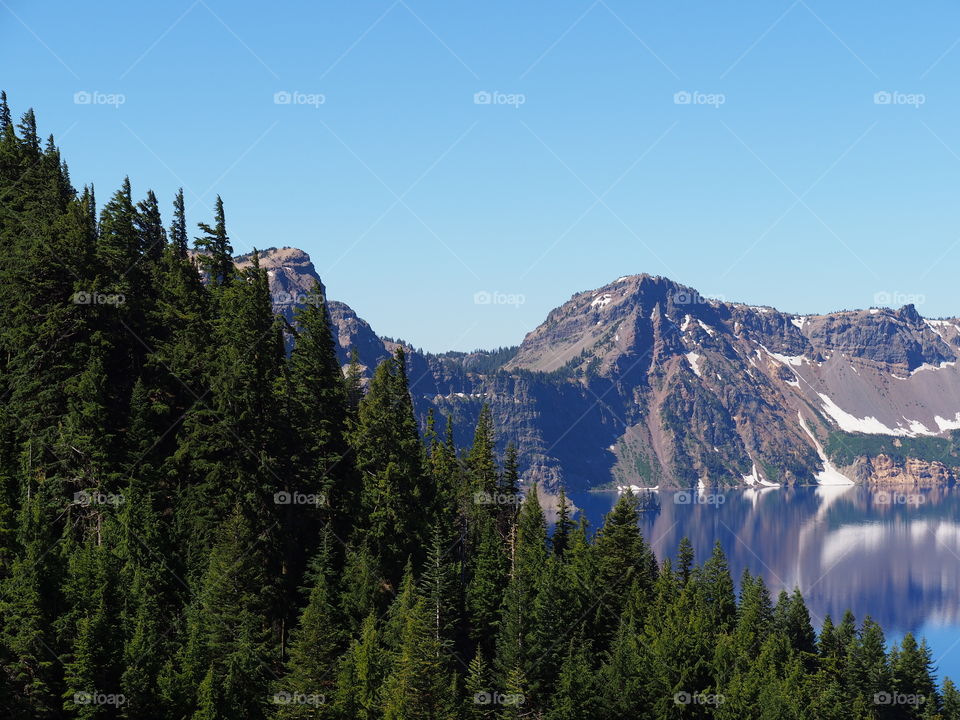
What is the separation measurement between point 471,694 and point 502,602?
9.14 m

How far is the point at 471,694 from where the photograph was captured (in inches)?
2857

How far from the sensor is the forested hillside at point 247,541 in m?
58.7

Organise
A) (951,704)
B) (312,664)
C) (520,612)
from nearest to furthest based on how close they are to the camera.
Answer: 1. (312,664)
2. (520,612)
3. (951,704)

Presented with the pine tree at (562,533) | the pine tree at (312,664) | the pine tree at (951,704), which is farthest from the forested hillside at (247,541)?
the pine tree at (951,704)

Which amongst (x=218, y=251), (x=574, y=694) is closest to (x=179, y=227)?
(x=218, y=251)

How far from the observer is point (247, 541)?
226ft

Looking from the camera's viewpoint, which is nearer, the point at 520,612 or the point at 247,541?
the point at 247,541

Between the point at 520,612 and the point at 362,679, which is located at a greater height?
the point at 520,612

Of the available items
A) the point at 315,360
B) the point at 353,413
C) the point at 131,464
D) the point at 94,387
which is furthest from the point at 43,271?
the point at 353,413

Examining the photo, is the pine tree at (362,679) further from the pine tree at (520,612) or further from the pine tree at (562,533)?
the pine tree at (562,533)

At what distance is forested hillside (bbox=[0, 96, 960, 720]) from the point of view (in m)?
58.7

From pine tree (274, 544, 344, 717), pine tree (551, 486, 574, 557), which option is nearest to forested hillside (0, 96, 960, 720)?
pine tree (274, 544, 344, 717)

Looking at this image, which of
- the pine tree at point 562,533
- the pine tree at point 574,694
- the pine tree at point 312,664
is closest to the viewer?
the pine tree at point 312,664

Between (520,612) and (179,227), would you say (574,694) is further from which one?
(179,227)
